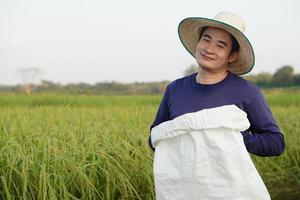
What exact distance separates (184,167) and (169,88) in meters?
0.42

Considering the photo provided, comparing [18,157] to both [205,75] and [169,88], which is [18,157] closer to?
[169,88]

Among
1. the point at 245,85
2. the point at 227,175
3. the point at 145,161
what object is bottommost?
the point at 145,161

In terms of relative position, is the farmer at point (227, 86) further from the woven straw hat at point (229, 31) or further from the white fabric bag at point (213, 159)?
the white fabric bag at point (213, 159)

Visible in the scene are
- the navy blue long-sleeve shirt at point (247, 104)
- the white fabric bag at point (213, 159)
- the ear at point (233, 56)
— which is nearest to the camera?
the white fabric bag at point (213, 159)

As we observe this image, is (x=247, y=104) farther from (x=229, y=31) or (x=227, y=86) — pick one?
(x=229, y=31)

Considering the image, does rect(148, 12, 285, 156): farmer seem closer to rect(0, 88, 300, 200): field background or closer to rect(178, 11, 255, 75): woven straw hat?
rect(178, 11, 255, 75): woven straw hat

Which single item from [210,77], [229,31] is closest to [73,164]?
[210,77]

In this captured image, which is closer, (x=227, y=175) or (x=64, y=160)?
(x=227, y=175)

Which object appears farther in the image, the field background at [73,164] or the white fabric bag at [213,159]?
the field background at [73,164]

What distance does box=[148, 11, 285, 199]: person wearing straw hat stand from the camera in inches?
51.8

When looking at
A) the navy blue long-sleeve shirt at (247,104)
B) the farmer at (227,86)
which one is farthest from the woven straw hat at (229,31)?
the navy blue long-sleeve shirt at (247,104)

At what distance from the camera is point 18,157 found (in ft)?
7.21

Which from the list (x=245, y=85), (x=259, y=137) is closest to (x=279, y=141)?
(x=259, y=137)

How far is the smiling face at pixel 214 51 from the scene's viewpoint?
1500 mm
